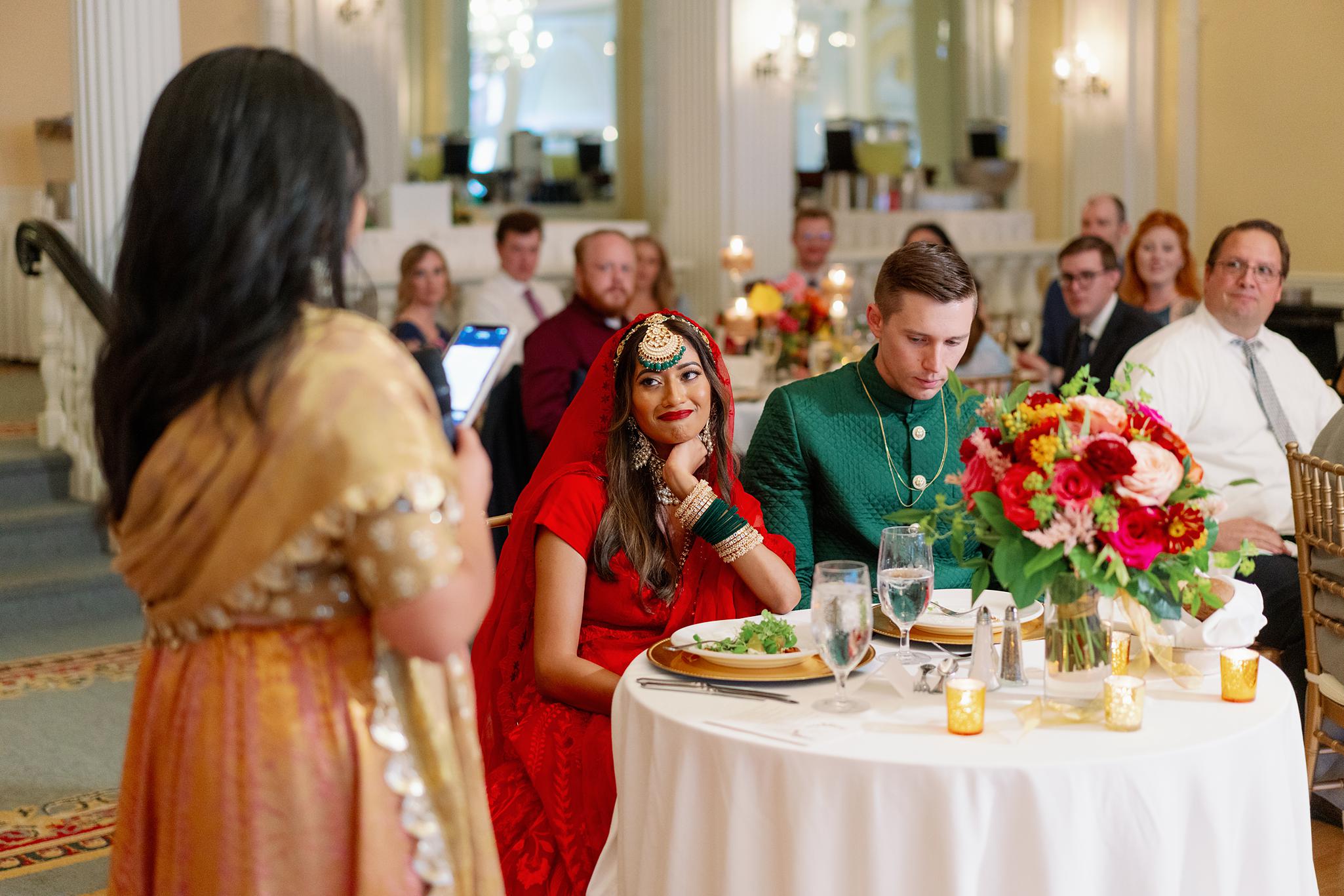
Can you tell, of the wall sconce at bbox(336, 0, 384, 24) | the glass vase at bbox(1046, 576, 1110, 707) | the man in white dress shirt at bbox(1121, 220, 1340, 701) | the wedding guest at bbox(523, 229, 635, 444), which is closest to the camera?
the glass vase at bbox(1046, 576, 1110, 707)

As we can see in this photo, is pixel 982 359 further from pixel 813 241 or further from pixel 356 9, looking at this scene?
pixel 356 9

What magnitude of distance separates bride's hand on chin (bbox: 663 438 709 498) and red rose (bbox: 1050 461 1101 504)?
0.83 meters

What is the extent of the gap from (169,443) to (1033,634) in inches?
57.9

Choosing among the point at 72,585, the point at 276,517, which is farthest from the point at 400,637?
the point at 72,585

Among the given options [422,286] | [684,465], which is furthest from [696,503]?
[422,286]

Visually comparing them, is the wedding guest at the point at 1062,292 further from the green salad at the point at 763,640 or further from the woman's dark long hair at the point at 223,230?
the woman's dark long hair at the point at 223,230

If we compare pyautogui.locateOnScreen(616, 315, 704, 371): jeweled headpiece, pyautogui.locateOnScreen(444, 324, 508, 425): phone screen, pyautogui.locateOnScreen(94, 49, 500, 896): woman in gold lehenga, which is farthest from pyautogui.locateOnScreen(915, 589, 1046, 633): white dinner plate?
pyautogui.locateOnScreen(444, 324, 508, 425): phone screen

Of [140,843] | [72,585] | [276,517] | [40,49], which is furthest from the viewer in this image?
[40,49]

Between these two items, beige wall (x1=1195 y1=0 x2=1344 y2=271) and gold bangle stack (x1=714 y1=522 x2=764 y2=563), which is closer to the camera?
gold bangle stack (x1=714 y1=522 x2=764 y2=563)

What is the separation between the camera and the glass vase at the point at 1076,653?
6.27 ft

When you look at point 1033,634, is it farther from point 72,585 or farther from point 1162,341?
point 72,585

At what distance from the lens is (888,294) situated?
2752 millimetres

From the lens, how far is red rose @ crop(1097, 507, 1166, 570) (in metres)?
1.79

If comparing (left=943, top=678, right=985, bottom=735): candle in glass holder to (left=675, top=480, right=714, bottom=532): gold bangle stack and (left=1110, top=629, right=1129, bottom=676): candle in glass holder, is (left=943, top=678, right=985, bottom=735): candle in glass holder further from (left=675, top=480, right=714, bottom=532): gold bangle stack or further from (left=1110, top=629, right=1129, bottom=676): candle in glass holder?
(left=675, top=480, right=714, bottom=532): gold bangle stack
